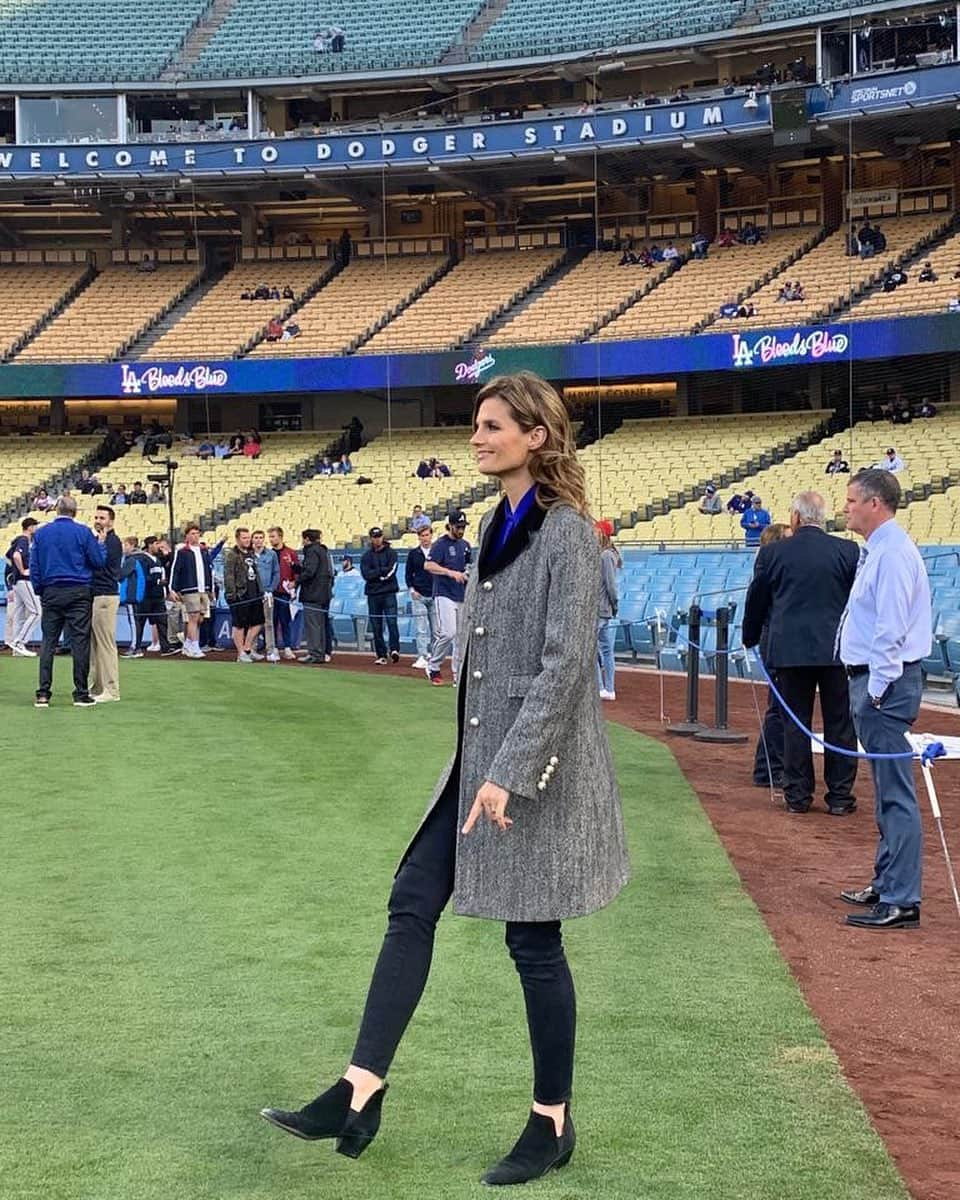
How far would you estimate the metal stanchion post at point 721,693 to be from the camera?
44.6ft

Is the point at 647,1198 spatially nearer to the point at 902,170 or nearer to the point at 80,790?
the point at 80,790

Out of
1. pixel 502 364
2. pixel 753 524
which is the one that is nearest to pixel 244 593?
pixel 753 524

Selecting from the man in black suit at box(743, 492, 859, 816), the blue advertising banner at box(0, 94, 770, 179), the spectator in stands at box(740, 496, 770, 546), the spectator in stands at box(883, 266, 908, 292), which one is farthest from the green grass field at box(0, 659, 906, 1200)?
the blue advertising banner at box(0, 94, 770, 179)

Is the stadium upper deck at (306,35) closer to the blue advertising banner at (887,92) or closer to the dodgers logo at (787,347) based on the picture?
the blue advertising banner at (887,92)

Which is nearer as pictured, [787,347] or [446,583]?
[446,583]

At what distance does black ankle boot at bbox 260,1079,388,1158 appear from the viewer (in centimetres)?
409

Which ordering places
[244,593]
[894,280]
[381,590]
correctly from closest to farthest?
[381,590] → [244,593] → [894,280]

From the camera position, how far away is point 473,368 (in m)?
40.8

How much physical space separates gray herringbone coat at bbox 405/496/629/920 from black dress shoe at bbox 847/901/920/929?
3.21 m

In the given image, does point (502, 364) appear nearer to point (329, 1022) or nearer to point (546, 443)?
point (329, 1022)

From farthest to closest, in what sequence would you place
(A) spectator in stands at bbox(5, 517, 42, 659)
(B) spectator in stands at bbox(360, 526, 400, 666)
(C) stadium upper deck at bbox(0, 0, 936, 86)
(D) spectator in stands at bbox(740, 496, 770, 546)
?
(C) stadium upper deck at bbox(0, 0, 936, 86) < (D) spectator in stands at bbox(740, 496, 770, 546) < (A) spectator in stands at bbox(5, 517, 42, 659) < (B) spectator in stands at bbox(360, 526, 400, 666)

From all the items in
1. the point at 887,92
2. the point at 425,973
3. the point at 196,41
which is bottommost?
the point at 425,973

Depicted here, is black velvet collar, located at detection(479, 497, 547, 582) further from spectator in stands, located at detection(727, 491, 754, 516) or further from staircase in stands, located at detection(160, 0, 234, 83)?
staircase in stands, located at detection(160, 0, 234, 83)

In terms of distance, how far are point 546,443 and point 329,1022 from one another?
225 cm
